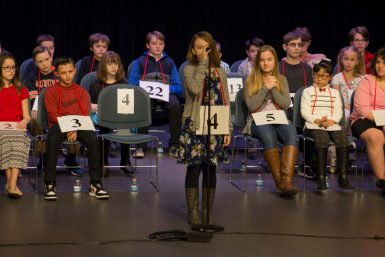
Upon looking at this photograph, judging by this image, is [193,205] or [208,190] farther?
[193,205]

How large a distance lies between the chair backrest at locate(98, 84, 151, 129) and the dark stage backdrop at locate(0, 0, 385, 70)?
364cm

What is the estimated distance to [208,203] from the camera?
536 cm

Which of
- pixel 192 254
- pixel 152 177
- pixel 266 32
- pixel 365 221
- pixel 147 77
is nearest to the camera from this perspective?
pixel 192 254

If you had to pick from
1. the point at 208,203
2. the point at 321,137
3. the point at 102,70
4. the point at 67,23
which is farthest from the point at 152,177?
the point at 67,23

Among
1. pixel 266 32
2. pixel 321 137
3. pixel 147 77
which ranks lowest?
pixel 321 137

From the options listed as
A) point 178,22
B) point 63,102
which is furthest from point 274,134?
point 178,22

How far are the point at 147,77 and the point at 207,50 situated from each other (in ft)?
10.9

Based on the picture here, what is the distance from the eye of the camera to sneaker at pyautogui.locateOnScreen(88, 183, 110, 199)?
6524 millimetres

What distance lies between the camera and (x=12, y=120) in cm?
689

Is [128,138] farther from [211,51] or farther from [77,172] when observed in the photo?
[211,51]

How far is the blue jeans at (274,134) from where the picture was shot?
686 cm

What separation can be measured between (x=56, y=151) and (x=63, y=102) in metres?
0.50

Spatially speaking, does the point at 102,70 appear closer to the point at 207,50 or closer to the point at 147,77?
the point at 147,77

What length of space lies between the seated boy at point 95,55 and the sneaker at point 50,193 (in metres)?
2.49
